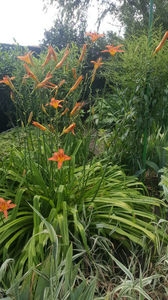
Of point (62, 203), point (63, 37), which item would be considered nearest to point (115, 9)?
point (63, 37)

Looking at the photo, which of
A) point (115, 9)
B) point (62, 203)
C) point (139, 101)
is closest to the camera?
point (62, 203)

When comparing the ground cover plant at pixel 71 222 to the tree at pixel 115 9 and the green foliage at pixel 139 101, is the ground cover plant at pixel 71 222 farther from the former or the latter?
the tree at pixel 115 9

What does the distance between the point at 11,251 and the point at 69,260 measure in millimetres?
636

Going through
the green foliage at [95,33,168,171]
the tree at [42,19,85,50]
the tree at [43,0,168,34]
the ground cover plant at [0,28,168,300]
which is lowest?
the ground cover plant at [0,28,168,300]

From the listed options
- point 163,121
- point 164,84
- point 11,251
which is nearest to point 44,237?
point 11,251

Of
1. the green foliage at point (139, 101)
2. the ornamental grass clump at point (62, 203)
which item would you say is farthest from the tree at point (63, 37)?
the ornamental grass clump at point (62, 203)

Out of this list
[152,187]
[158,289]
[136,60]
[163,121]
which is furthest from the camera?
[163,121]

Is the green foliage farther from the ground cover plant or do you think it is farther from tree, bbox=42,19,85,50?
tree, bbox=42,19,85,50

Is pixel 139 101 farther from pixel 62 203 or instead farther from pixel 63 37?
pixel 63 37

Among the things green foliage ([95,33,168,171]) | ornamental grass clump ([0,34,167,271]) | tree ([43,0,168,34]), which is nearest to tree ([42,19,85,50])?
tree ([43,0,168,34])

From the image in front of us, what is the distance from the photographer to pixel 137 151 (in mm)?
2316

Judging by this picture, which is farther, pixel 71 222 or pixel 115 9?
pixel 115 9

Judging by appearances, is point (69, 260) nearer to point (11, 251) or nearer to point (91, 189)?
point (11, 251)

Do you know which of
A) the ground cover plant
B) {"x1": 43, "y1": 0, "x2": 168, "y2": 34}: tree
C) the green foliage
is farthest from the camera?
{"x1": 43, "y1": 0, "x2": 168, "y2": 34}: tree
